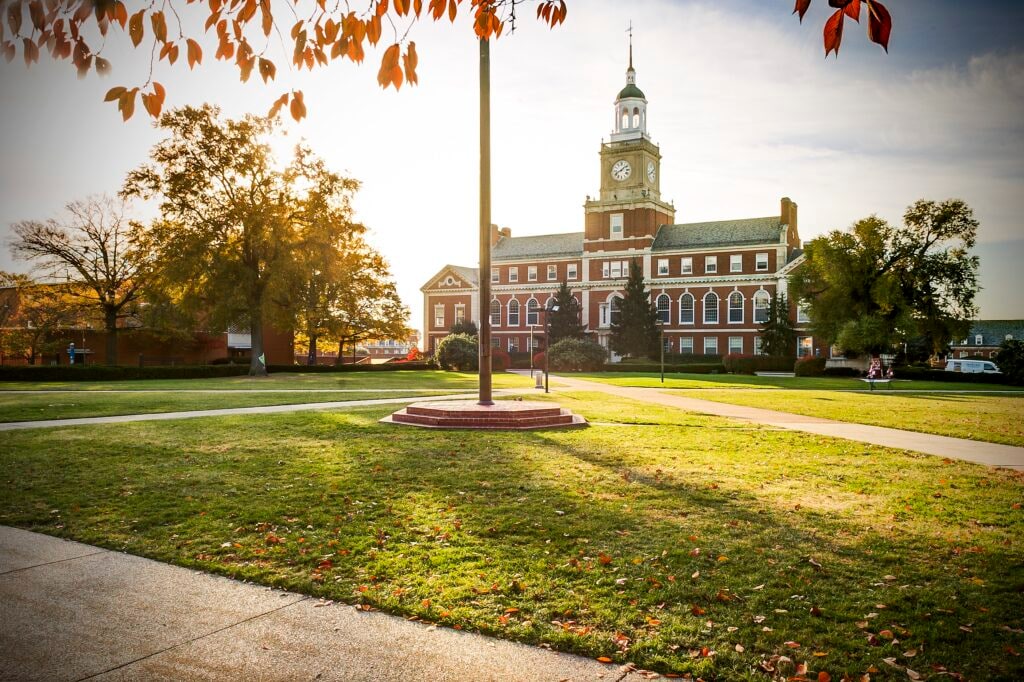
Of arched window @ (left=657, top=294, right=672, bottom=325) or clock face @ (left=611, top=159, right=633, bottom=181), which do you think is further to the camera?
clock face @ (left=611, top=159, right=633, bottom=181)

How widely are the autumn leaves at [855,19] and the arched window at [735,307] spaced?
2584 inches

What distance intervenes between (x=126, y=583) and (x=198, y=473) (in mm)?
3954

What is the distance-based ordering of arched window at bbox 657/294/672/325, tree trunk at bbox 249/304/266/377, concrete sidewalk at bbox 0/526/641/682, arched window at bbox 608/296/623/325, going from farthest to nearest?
1. arched window at bbox 608/296/623/325
2. arched window at bbox 657/294/672/325
3. tree trunk at bbox 249/304/266/377
4. concrete sidewalk at bbox 0/526/641/682

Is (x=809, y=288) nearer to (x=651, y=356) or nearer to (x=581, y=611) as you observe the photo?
(x=651, y=356)

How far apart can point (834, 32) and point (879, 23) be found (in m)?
0.22

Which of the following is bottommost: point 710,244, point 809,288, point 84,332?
point 84,332

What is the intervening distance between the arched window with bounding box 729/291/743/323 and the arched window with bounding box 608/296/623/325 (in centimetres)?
1107

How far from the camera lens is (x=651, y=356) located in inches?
2450

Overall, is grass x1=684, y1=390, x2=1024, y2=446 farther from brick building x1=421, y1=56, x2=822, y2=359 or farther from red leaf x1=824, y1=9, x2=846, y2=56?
brick building x1=421, y1=56, x2=822, y2=359

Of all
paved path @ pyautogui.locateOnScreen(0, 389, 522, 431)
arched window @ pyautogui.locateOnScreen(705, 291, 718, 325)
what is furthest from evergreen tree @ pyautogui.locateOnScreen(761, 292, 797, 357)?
paved path @ pyautogui.locateOnScreen(0, 389, 522, 431)

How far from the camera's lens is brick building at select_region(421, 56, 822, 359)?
216ft

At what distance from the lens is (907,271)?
156 feet

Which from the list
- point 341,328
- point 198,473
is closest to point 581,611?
point 198,473

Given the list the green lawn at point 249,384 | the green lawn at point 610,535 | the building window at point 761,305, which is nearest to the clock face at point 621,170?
the building window at point 761,305
